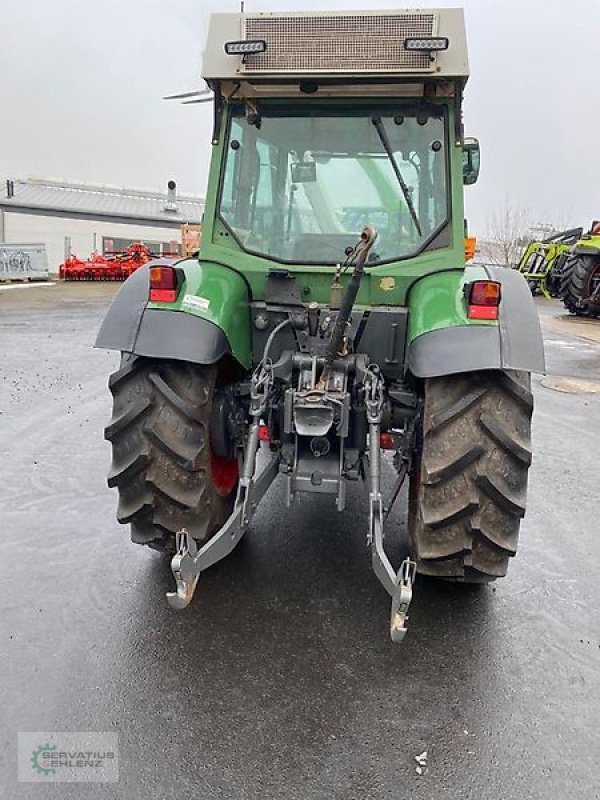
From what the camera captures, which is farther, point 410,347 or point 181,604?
point 410,347

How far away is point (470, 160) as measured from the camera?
11.5 ft

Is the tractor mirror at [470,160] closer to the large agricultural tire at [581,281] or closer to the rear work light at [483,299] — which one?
the rear work light at [483,299]

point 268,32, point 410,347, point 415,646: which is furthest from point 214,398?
point 268,32

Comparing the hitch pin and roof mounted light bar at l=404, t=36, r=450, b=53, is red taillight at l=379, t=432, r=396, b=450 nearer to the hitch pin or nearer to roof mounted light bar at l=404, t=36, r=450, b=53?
the hitch pin

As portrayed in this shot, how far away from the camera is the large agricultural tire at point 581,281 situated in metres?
15.8

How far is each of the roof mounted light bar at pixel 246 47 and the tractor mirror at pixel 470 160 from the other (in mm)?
1156

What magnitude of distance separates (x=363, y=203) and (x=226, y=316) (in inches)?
37.2

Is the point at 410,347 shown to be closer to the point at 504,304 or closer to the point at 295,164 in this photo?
the point at 504,304

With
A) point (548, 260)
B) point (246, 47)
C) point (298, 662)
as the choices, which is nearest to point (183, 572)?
point (298, 662)

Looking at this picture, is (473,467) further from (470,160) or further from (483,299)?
(470,160)

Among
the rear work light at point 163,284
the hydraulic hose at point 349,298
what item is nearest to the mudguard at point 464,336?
the hydraulic hose at point 349,298

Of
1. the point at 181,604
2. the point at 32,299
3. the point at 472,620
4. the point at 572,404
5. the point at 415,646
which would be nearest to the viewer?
the point at 181,604

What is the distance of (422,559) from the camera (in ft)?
9.59

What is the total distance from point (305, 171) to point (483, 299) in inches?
48.3
